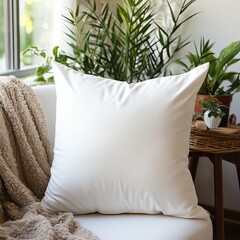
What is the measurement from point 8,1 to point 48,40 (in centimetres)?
42

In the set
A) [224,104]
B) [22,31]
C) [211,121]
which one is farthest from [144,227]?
[22,31]

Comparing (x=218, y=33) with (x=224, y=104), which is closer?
(x=224, y=104)

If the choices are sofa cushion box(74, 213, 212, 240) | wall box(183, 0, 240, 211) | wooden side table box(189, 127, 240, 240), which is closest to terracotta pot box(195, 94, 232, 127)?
wooden side table box(189, 127, 240, 240)

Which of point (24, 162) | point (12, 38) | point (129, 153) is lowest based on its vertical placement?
point (24, 162)

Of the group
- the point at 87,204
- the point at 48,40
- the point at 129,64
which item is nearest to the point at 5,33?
the point at 48,40

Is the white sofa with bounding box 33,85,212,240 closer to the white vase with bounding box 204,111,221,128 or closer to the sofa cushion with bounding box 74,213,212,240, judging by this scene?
the sofa cushion with bounding box 74,213,212,240

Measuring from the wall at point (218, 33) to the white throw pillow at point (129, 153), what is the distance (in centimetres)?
90

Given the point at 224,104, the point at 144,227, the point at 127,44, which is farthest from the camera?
the point at 127,44

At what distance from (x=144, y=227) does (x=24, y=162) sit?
47 centimetres

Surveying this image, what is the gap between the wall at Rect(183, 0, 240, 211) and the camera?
7.27ft

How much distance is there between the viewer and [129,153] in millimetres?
1342

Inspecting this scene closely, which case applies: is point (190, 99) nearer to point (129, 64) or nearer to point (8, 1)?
point (129, 64)

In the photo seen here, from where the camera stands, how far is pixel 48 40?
2.60m

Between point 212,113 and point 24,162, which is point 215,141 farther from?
point 24,162
